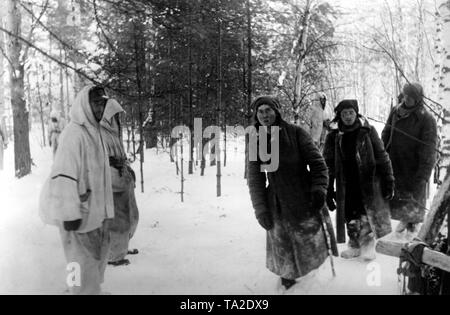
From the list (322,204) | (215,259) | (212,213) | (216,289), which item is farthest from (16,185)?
(322,204)

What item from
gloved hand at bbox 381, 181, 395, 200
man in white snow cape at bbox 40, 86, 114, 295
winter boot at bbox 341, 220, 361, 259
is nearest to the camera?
man in white snow cape at bbox 40, 86, 114, 295

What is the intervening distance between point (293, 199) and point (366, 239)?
1.53 metres

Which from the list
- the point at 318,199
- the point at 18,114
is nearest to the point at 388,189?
the point at 318,199

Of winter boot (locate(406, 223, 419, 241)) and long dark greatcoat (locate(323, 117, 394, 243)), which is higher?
long dark greatcoat (locate(323, 117, 394, 243))

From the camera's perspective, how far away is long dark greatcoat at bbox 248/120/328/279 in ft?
12.5

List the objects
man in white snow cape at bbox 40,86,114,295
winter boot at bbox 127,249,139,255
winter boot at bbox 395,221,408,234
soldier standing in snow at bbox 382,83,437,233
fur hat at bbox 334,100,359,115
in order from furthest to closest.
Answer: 1. winter boot at bbox 395,221,408,234
2. winter boot at bbox 127,249,139,255
3. soldier standing in snow at bbox 382,83,437,233
4. fur hat at bbox 334,100,359,115
5. man in white snow cape at bbox 40,86,114,295

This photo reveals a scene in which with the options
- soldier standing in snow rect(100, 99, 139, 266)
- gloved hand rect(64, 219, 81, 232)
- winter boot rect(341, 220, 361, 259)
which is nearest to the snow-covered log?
winter boot rect(341, 220, 361, 259)

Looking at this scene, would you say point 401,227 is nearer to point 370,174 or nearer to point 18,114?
→ point 370,174

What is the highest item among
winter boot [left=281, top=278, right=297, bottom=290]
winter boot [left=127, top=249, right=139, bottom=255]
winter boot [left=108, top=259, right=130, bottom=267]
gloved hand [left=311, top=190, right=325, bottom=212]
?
gloved hand [left=311, top=190, right=325, bottom=212]

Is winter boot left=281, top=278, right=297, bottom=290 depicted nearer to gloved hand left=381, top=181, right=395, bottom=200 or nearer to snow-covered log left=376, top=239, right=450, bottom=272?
snow-covered log left=376, top=239, right=450, bottom=272

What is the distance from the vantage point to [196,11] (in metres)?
6.14

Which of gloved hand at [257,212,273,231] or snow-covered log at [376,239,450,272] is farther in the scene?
gloved hand at [257,212,273,231]

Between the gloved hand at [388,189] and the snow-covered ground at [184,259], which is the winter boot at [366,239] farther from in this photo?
the gloved hand at [388,189]

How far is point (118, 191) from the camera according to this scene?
4762mm
